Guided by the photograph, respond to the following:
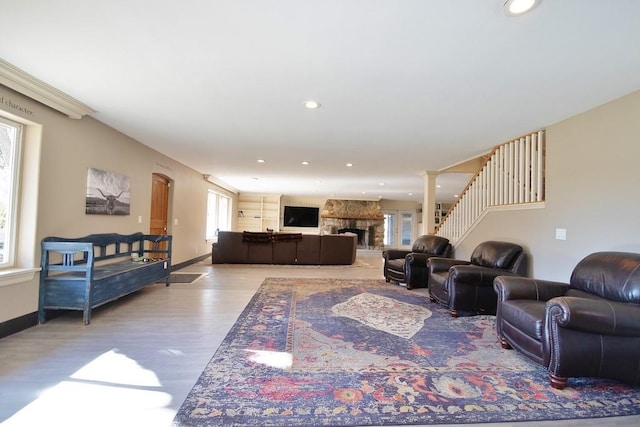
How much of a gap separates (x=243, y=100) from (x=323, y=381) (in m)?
2.64

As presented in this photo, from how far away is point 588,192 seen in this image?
3.15m

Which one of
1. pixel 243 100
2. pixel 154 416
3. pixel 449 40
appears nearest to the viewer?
pixel 154 416

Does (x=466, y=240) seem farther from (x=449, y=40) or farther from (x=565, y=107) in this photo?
(x=449, y=40)

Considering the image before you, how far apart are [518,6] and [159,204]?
20.1 ft

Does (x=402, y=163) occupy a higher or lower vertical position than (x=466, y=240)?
higher

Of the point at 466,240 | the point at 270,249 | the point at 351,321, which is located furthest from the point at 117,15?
the point at 270,249

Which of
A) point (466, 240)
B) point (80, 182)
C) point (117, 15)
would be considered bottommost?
point (466, 240)

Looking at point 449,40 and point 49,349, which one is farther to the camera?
point 49,349

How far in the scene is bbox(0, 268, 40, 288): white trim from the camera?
2682 millimetres

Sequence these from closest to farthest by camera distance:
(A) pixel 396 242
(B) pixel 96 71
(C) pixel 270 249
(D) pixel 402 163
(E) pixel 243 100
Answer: (B) pixel 96 71 → (E) pixel 243 100 → (D) pixel 402 163 → (C) pixel 270 249 → (A) pixel 396 242

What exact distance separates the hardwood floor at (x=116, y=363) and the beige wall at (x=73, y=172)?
26.3 inches

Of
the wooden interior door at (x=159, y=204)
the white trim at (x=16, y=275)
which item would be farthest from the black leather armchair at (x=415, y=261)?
the white trim at (x=16, y=275)

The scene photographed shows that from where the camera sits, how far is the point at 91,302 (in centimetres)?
312

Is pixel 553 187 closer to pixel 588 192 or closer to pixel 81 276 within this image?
pixel 588 192
